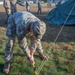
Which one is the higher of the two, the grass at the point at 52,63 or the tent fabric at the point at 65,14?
the grass at the point at 52,63

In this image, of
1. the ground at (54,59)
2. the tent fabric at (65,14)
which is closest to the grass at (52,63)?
the ground at (54,59)

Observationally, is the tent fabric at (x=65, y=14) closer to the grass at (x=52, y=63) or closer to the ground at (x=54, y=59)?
the ground at (x=54, y=59)

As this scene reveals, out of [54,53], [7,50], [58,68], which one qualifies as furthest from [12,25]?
[54,53]

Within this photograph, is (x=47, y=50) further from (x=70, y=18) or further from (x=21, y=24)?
(x=70, y=18)

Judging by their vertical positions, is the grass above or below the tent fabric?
above

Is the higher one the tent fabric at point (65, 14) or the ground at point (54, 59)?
the ground at point (54, 59)

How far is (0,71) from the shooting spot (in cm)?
606

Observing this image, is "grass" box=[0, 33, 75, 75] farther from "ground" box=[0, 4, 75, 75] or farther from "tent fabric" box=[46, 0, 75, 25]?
"tent fabric" box=[46, 0, 75, 25]

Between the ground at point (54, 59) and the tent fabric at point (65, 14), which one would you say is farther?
the tent fabric at point (65, 14)

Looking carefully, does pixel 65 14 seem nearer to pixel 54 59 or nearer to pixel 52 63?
pixel 54 59

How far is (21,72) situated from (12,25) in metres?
1.25

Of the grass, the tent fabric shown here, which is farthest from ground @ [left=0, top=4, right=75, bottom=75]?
the tent fabric

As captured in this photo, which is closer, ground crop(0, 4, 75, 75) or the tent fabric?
Result: ground crop(0, 4, 75, 75)

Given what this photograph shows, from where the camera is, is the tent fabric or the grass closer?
the grass
